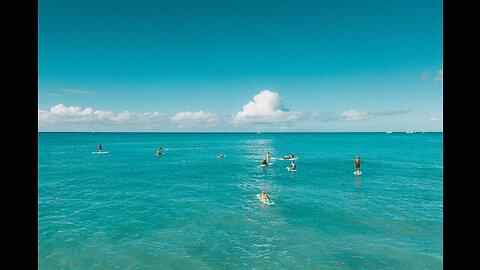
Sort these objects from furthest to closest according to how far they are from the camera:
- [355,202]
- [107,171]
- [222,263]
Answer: [107,171] < [355,202] < [222,263]

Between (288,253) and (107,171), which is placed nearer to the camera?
(288,253)

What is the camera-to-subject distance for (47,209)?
90.9 ft

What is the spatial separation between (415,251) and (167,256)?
17.3 meters

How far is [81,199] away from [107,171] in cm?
2351
